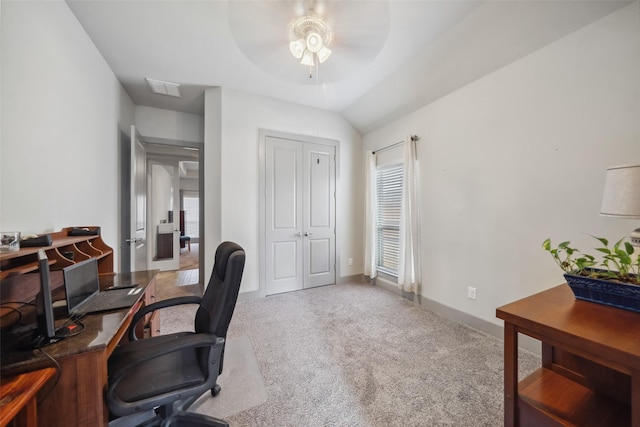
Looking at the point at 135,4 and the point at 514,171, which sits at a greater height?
the point at 135,4

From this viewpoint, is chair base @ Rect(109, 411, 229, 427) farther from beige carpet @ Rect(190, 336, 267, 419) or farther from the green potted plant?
the green potted plant

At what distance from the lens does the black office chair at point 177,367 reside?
97 centimetres

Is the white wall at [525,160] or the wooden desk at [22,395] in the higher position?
the white wall at [525,160]

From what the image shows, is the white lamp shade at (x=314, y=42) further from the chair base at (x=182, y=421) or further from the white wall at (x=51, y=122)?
the chair base at (x=182, y=421)

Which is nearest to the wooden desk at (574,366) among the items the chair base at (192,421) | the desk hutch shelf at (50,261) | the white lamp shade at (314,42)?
the chair base at (192,421)

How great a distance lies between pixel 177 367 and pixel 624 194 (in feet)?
7.78

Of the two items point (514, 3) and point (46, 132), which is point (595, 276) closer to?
point (514, 3)

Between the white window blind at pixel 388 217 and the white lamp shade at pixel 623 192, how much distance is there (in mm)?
2185

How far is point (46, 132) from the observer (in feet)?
5.08

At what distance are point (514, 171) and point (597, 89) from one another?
709mm

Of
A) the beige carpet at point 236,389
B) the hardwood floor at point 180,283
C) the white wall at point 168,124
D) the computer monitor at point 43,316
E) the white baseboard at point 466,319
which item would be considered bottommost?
the beige carpet at point 236,389

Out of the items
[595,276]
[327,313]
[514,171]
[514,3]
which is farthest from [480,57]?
[327,313]

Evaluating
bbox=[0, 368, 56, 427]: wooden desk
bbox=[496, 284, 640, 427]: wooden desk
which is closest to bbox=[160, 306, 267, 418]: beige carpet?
bbox=[0, 368, 56, 427]: wooden desk

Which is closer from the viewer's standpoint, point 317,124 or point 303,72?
point 303,72
